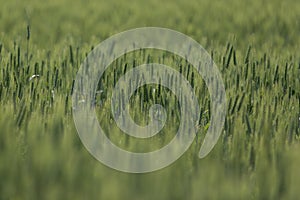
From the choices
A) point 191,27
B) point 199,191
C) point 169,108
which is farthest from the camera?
Result: point 191,27

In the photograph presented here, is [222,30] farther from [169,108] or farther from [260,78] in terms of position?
[169,108]

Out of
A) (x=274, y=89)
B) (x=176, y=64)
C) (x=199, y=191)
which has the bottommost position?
(x=199, y=191)

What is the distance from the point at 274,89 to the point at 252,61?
1.36 ft

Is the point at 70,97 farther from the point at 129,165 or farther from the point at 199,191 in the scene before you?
the point at 199,191

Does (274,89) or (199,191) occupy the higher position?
(274,89)

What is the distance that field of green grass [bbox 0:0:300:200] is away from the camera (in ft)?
2.84

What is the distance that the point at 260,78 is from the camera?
222cm

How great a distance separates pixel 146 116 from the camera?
156 cm

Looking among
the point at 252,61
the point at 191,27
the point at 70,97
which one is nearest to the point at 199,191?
the point at 70,97

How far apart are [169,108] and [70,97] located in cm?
29

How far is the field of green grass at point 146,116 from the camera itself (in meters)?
0.87

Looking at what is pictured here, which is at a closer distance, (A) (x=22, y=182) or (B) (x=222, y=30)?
(A) (x=22, y=182)

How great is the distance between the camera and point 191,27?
359 cm

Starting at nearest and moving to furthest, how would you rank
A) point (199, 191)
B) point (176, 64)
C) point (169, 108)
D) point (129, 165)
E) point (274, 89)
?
point (199, 191), point (129, 165), point (169, 108), point (274, 89), point (176, 64)
